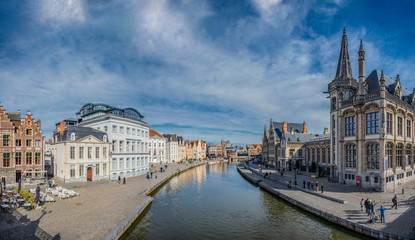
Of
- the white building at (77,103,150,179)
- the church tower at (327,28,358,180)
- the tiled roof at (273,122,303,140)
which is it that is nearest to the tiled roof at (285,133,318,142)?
the tiled roof at (273,122,303,140)

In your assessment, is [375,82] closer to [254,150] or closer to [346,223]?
[346,223]

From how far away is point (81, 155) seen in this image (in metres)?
→ 38.2

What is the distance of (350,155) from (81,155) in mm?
43414

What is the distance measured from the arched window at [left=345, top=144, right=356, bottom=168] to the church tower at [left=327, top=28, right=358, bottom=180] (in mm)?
1017

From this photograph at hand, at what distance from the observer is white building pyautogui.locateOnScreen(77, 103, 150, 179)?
4400cm

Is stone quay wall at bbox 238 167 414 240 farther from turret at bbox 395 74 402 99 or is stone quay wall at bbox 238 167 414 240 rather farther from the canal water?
turret at bbox 395 74 402 99

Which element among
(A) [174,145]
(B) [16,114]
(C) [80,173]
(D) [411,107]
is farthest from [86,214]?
(A) [174,145]

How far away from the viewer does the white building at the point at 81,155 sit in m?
36.8

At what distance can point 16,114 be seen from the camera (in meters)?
41.3

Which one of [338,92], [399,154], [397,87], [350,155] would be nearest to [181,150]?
[338,92]

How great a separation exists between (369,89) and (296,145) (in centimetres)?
3237

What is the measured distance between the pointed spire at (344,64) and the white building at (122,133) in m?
41.3

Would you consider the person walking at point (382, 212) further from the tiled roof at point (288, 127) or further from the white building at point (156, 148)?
the white building at point (156, 148)

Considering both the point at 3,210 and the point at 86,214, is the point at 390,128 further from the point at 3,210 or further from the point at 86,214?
the point at 3,210
